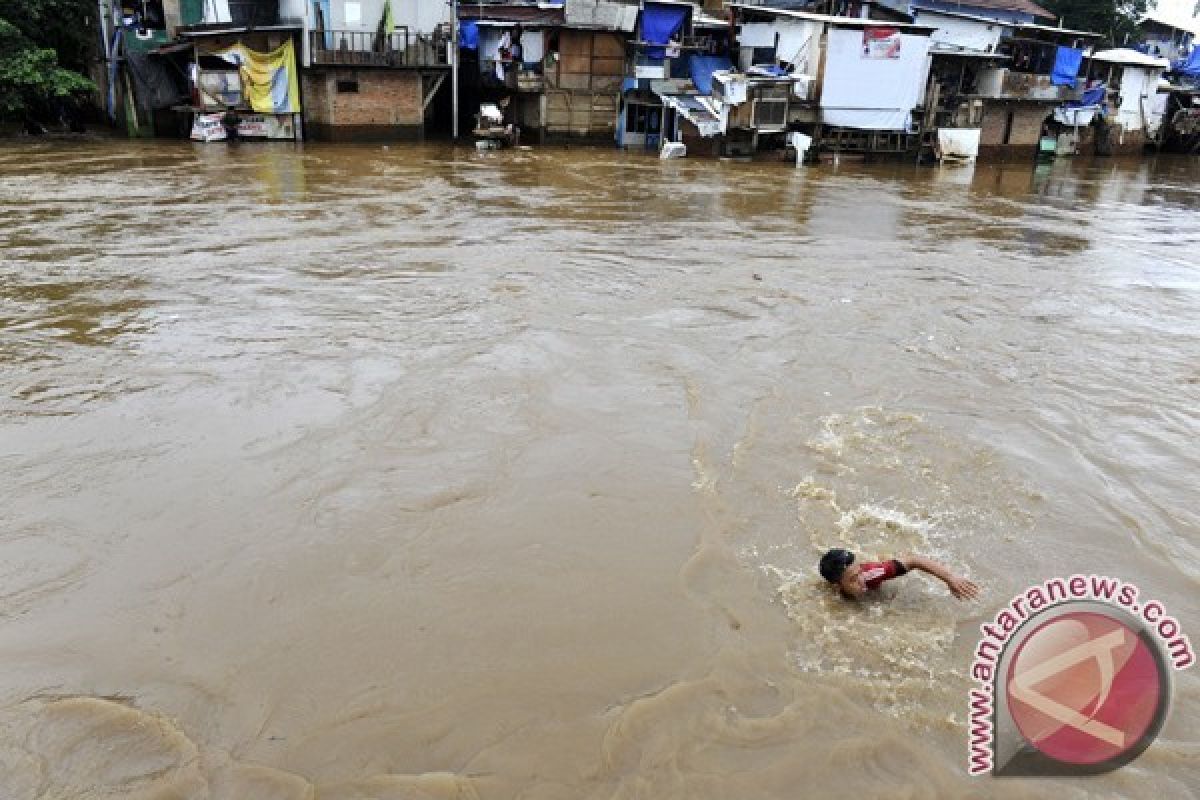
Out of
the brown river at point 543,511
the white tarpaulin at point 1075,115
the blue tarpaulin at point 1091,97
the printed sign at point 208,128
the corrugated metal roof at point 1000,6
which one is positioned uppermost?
the corrugated metal roof at point 1000,6

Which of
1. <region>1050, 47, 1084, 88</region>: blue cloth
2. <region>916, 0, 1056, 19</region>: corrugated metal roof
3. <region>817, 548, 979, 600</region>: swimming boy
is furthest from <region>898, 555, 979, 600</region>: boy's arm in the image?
<region>1050, 47, 1084, 88</region>: blue cloth

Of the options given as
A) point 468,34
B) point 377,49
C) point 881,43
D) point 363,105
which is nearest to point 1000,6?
point 881,43

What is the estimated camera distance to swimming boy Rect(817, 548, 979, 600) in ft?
15.3

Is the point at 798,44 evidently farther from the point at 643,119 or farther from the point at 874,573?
the point at 874,573

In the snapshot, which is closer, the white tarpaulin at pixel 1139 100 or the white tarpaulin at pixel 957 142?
the white tarpaulin at pixel 957 142

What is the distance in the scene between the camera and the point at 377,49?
28688mm

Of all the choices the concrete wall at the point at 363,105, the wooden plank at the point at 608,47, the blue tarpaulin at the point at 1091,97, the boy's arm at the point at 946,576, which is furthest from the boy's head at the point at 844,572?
the blue tarpaulin at the point at 1091,97

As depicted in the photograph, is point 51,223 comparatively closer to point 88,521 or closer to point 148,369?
point 148,369

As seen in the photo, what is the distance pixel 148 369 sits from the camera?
795cm

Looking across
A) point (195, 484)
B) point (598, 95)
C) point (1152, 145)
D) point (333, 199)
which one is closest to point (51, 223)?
point (333, 199)

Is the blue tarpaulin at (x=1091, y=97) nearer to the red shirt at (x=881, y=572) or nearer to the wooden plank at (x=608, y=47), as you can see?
the wooden plank at (x=608, y=47)

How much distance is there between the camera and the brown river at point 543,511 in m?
3.80

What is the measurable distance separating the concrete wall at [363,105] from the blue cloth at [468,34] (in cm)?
259

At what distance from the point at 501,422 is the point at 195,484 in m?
2.26
